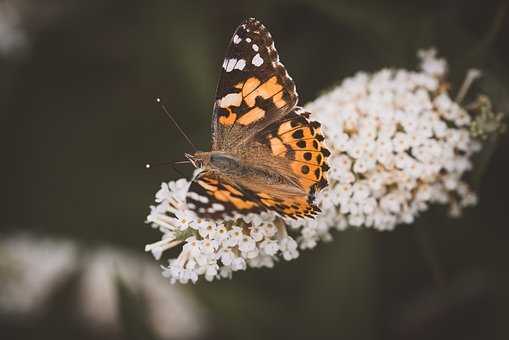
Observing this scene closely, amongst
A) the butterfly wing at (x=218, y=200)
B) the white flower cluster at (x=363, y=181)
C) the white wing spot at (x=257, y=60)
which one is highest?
the white wing spot at (x=257, y=60)

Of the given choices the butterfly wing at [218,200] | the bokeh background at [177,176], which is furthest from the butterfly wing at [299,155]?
the bokeh background at [177,176]

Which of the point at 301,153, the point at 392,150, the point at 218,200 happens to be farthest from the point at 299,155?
the point at 218,200

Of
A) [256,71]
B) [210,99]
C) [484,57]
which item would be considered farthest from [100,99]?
[484,57]

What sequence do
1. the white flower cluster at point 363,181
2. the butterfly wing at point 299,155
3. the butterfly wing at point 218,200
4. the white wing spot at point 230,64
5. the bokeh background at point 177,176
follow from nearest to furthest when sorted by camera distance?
the butterfly wing at point 218,200
the butterfly wing at point 299,155
the white flower cluster at point 363,181
the white wing spot at point 230,64
the bokeh background at point 177,176

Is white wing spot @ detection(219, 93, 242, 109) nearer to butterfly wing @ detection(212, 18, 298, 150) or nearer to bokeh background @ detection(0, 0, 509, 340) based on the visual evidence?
butterfly wing @ detection(212, 18, 298, 150)

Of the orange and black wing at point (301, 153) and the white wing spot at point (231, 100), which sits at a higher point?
the white wing spot at point (231, 100)

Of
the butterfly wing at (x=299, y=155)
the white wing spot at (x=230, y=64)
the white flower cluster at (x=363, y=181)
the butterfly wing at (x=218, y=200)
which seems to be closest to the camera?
the butterfly wing at (x=218, y=200)

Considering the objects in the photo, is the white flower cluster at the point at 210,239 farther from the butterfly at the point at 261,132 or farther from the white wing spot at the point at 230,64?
the white wing spot at the point at 230,64

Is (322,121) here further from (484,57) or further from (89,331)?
(89,331)
